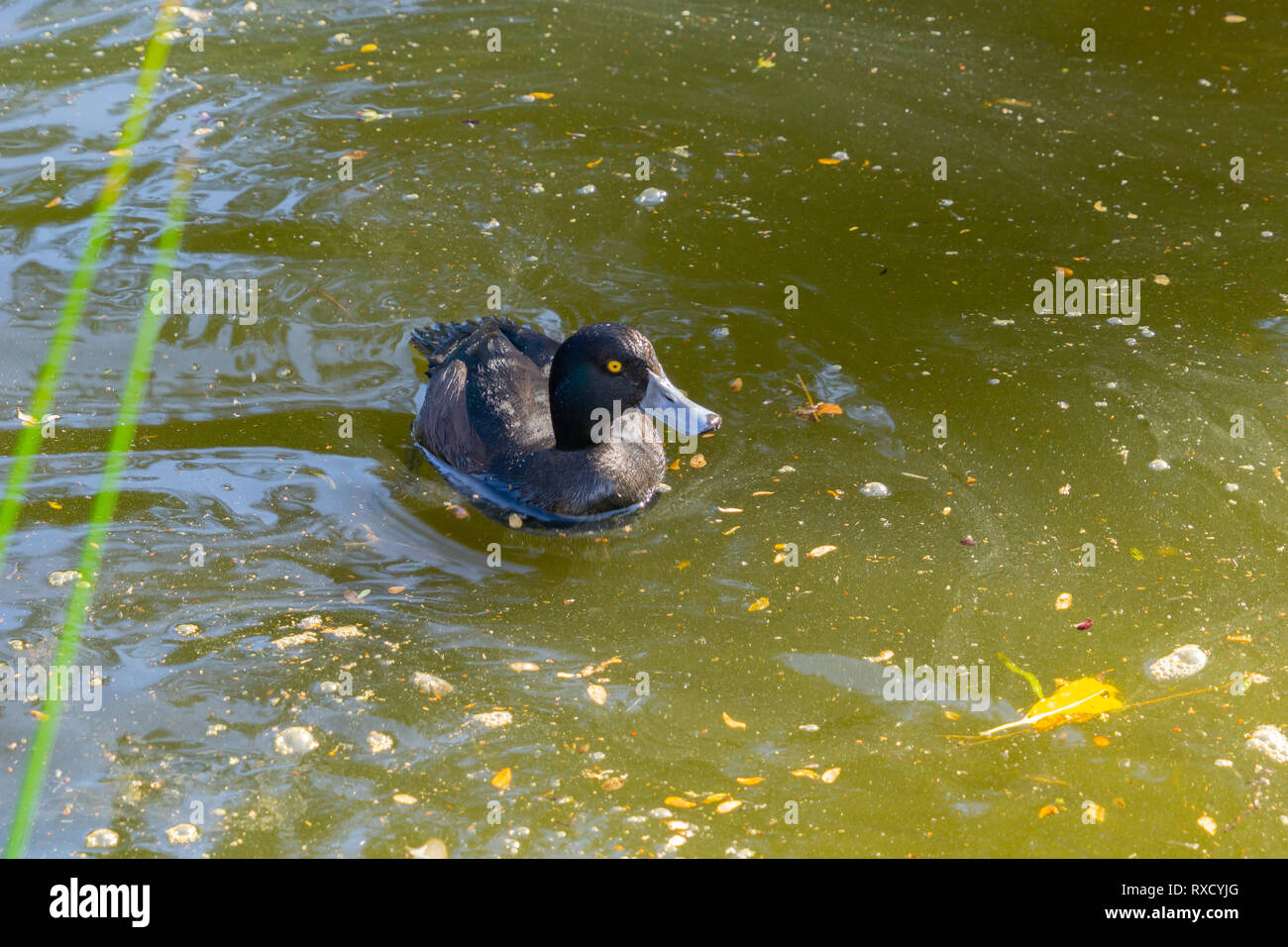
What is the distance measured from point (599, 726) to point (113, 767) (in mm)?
1499

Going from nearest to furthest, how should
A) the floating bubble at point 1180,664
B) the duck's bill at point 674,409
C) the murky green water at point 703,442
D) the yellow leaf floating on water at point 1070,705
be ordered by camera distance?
the murky green water at point 703,442, the yellow leaf floating on water at point 1070,705, the floating bubble at point 1180,664, the duck's bill at point 674,409

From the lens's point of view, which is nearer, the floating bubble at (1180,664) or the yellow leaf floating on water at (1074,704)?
the yellow leaf floating on water at (1074,704)

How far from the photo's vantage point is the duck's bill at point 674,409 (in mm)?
4863

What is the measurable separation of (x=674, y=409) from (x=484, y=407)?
0.85 meters

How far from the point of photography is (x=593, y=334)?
16.0 ft

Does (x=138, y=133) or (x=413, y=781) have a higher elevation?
(x=138, y=133)

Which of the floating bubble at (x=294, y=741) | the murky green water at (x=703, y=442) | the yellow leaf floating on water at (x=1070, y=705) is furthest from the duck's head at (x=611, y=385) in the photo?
the floating bubble at (x=294, y=741)

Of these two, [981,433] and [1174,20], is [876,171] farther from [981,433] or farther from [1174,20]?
[1174,20]

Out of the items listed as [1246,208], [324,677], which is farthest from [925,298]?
[324,677]

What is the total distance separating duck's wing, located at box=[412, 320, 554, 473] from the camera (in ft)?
17.0

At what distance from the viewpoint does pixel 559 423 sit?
5.09 metres

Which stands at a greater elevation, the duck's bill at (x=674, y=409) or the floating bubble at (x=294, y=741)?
the duck's bill at (x=674, y=409)

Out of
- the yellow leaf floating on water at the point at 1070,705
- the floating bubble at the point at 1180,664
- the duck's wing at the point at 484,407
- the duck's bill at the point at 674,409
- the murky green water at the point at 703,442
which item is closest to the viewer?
the murky green water at the point at 703,442

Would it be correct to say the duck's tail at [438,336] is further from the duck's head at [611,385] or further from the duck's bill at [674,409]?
the duck's bill at [674,409]
